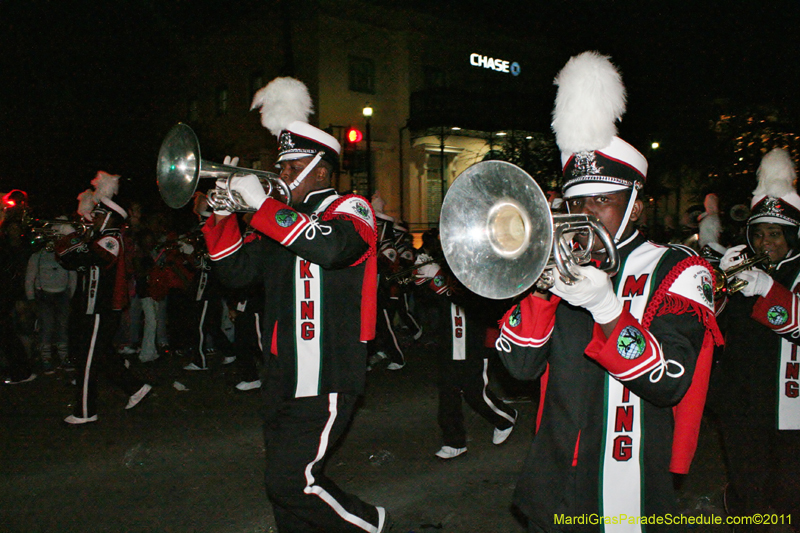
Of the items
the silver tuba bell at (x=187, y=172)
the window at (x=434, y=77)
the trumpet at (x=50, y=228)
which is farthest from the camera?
the window at (x=434, y=77)

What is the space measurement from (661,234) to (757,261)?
1011cm

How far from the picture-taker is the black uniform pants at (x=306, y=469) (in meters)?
2.98

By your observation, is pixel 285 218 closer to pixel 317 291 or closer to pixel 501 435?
pixel 317 291

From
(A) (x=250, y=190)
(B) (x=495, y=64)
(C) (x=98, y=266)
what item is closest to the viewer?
(A) (x=250, y=190)

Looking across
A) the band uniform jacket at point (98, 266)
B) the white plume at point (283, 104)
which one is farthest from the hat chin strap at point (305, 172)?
the band uniform jacket at point (98, 266)

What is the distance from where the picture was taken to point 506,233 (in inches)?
81.5

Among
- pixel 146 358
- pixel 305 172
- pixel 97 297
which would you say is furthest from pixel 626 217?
pixel 146 358

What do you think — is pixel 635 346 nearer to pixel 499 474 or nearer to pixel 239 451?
pixel 499 474

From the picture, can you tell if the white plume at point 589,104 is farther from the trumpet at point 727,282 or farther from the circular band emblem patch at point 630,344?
the trumpet at point 727,282

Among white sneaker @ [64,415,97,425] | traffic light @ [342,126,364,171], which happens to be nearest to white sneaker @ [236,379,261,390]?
white sneaker @ [64,415,97,425]

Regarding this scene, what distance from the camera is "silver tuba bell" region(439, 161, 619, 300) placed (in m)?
1.86

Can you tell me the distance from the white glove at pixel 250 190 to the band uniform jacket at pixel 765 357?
2.77m

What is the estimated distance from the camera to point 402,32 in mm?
23750

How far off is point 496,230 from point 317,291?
53.8 inches
